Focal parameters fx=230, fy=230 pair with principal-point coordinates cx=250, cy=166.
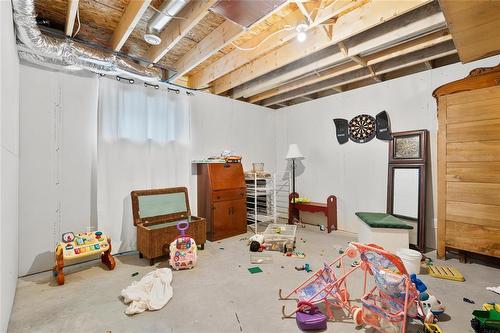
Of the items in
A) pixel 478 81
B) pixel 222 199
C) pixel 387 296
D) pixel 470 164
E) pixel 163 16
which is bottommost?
pixel 387 296

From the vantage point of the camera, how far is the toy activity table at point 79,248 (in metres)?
2.37

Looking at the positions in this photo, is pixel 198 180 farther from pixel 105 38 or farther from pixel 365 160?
pixel 365 160

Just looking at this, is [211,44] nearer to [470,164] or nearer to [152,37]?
[152,37]

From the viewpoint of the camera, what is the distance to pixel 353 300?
6.69 feet

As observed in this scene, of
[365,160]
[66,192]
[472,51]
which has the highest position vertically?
[472,51]

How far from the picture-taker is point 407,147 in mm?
3455

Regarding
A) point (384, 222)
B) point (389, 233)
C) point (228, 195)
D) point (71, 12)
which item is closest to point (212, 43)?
point (71, 12)

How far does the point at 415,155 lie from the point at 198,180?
11.1 ft

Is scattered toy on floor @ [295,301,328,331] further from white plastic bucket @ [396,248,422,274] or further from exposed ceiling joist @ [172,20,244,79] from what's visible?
exposed ceiling joist @ [172,20,244,79]

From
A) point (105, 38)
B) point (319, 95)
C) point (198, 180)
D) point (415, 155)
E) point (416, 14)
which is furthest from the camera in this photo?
point (319, 95)

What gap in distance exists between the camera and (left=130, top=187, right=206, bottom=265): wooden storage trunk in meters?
2.79

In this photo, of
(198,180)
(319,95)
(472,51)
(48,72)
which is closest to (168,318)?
(198,180)

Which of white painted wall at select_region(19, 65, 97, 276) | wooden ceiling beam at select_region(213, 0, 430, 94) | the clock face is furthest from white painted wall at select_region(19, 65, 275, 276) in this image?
the clock face

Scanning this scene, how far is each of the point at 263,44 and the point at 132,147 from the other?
2.23 m
